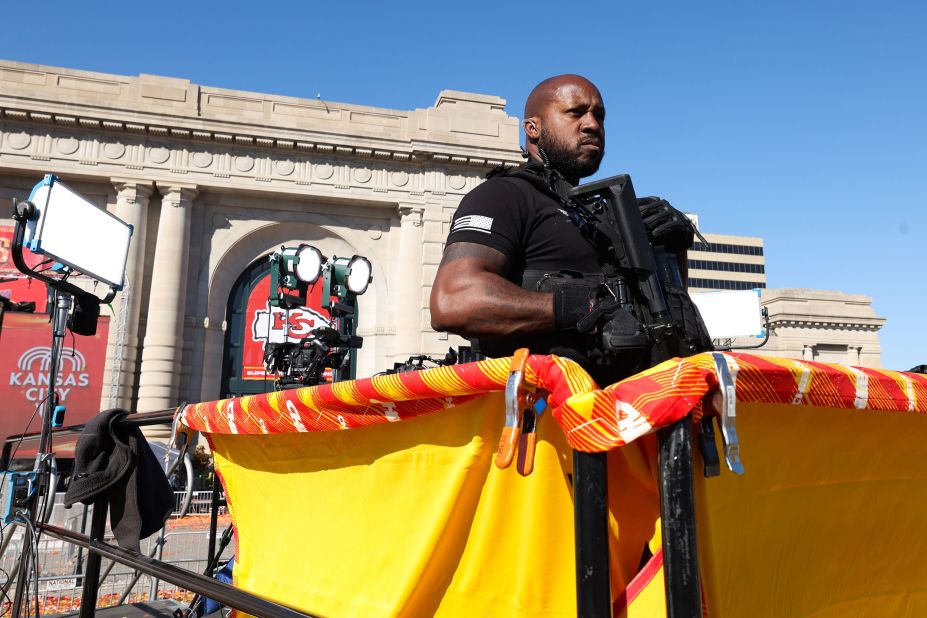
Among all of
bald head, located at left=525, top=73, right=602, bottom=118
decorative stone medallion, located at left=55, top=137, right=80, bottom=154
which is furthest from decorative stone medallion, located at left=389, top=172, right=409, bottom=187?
bald head, located at left=525, top=73, right=602, bottom=118

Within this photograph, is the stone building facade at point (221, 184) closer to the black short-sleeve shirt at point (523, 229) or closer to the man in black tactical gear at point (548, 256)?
the man in black tactical gear at point (548, 256)

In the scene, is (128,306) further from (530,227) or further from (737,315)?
(530,227)

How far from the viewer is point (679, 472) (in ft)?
3.30

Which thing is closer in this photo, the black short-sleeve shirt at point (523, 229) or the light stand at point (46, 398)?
the black short-sleeve shirt at point (523, 229)

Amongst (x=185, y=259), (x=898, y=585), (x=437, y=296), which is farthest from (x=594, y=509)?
(x=185, y=259)

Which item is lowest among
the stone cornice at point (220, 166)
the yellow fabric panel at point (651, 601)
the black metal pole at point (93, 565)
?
the black metal pole at point (93, 565)

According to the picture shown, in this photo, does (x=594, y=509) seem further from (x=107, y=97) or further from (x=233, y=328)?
(x=107, y=97)

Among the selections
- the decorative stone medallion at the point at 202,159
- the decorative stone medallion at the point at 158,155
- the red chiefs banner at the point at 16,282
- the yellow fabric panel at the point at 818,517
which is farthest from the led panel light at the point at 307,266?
the red chiefs banner at the point at 16,282

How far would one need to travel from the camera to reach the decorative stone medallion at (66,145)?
18.8m

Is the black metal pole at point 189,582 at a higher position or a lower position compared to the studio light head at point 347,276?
lower

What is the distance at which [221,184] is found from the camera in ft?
65.2

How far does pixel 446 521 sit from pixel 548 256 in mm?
905

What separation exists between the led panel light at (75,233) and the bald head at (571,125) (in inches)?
161

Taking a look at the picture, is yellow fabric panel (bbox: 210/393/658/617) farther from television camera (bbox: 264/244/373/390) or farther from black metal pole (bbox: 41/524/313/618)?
television camera (bbox: 264/244/373/390)
